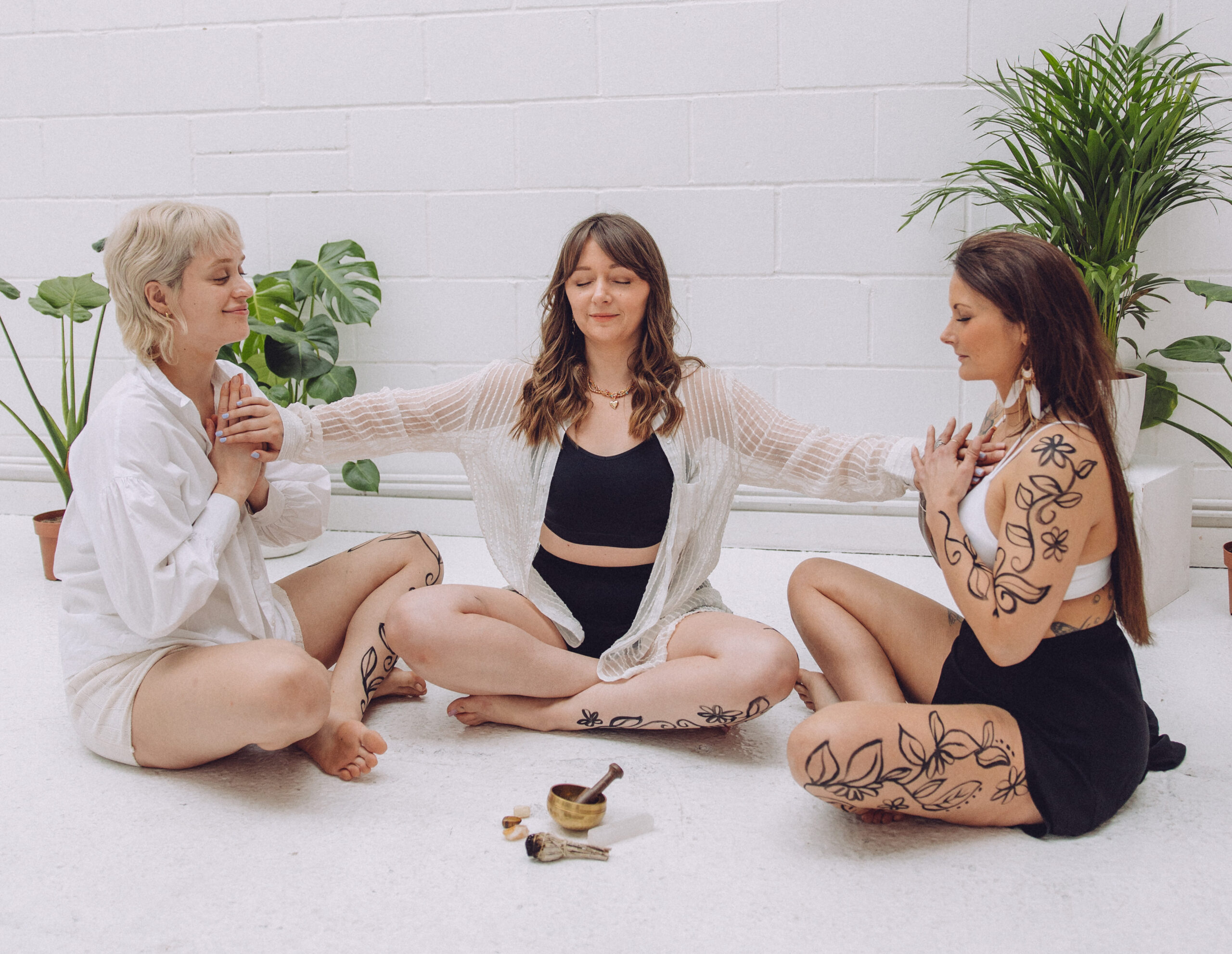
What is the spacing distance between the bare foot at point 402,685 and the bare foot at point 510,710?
180mm

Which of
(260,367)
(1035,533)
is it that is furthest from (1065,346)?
(260,367)

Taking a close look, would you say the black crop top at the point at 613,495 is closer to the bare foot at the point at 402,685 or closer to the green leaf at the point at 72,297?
the bare foot at the point at 402,685

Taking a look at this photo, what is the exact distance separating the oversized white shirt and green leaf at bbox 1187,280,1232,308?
2.03m

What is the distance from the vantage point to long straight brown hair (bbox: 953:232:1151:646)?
1.53 metres

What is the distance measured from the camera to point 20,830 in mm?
1622

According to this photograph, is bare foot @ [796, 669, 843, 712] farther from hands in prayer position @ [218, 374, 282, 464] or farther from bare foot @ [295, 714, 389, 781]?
hands in prayer position @ [218, 374, 282, 464]

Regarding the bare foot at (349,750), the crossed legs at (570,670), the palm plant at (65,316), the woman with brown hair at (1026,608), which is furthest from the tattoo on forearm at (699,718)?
the palm plant at (65,316)

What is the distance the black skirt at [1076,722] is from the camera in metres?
1.51

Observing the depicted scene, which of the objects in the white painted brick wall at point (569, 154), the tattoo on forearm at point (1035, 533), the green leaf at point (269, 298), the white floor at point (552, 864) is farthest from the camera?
the green leaf at point (269, 298)

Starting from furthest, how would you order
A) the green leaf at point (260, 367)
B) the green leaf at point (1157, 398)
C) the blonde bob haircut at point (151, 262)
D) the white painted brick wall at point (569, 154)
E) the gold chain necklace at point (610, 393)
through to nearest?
the green leaf at point (260, 367) < the white painted brick wall at point (569, 154) < the green leaf at point (1157, 398) < the gold chain necklace at point (610, 393) < the blonde bob haircut at point (151, 262)

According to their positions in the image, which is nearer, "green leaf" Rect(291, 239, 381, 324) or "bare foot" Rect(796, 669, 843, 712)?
"bare foot" Rect(796, 669, 843, 712)

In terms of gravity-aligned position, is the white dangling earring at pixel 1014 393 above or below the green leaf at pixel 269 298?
below

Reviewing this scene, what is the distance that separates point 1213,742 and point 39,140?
3.52 meters

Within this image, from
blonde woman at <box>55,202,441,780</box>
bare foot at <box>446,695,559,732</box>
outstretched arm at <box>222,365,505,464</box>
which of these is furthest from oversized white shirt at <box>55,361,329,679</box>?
bare foot at <box>446,695,559,732</box>
